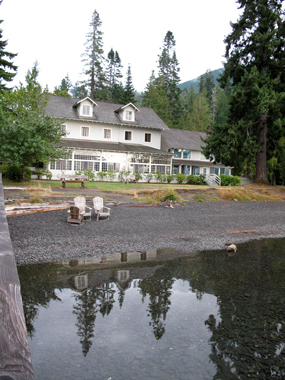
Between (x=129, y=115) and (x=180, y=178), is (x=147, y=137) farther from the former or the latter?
(x=180, y=178)

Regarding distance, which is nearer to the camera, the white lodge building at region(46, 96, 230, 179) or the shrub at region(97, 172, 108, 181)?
the shrub at region(97, 172, 108, 181)

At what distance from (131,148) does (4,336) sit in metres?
35.4

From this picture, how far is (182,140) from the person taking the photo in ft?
144

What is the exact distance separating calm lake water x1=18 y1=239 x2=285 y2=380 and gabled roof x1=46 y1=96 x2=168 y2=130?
2953 centimetres

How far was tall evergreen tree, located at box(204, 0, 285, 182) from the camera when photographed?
82.2 ft

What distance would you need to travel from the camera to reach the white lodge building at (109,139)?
109ft

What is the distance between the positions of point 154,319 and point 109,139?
3360cm

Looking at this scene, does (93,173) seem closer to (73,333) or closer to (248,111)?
(248,111)

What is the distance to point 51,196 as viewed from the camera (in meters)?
17.1

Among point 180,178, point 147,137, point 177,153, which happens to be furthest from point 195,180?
point 147,137

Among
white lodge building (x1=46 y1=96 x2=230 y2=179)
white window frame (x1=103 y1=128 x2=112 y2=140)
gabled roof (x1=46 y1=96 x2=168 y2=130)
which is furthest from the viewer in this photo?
white window frame (x1=103 y1=128 x2=112 y2=140)

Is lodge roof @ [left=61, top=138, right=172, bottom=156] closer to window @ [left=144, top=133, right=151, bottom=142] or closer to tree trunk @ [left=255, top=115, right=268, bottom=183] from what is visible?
window @ [left=144, top=133, right=151, bottom=142]

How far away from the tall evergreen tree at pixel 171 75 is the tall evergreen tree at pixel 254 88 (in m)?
34.5

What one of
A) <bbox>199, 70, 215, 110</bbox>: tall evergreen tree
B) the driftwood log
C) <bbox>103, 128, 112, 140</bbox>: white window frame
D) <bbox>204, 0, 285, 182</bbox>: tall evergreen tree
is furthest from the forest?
<bbox>199, 70, 215, 110</bbox>: tall evergreen tree
